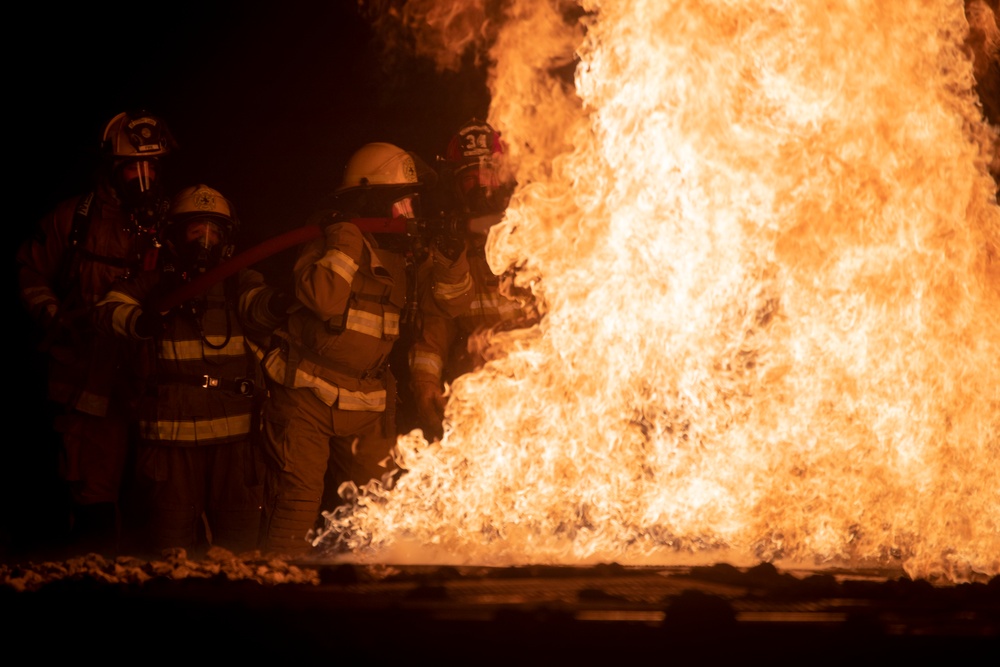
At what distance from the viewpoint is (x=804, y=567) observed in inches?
193

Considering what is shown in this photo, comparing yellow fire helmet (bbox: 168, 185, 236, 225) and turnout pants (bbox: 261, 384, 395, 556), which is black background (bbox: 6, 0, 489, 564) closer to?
yellow fire helmet (bbox: 168, 185, 236, 225)

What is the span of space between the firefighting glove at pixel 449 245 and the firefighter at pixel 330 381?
341mm

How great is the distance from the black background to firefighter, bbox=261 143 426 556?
47.9 inches

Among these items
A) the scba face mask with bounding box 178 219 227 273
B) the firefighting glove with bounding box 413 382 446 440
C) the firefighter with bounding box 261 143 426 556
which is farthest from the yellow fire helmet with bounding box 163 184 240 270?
the firefighting glove with bounding box 413 382 446 440

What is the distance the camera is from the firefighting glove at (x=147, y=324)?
571 centimetres

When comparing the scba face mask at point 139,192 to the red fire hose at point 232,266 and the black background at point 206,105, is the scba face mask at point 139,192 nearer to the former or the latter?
the red fire hose at point 232,266

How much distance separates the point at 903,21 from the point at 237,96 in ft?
16.3

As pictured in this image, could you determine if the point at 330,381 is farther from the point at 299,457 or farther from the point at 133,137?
the point at 133,137

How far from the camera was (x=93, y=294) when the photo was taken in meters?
5.96

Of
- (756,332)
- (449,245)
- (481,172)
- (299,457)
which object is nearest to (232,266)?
(299,457)

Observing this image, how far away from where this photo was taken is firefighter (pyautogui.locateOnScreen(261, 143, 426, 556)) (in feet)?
19.0

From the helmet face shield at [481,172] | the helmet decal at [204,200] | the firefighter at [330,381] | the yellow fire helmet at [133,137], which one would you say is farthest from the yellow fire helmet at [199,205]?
the helmet face shield at [481,172]

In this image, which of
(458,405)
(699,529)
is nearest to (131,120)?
(458,405)

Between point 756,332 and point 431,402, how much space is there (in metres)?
2.19
